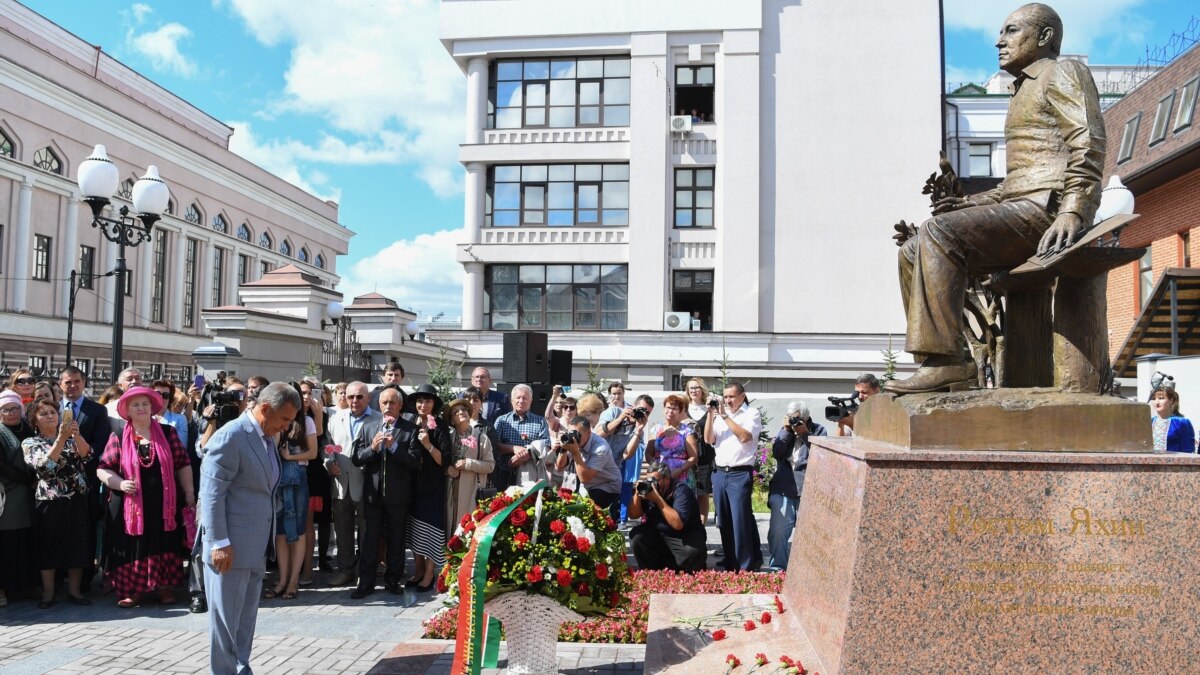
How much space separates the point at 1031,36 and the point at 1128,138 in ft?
78.6

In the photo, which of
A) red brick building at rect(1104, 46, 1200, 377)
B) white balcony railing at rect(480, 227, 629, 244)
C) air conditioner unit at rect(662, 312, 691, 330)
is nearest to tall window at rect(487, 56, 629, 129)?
white balcony railing at rect(480, 227, 629, 244)

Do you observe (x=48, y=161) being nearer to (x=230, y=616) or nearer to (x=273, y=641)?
(x=273, y=641)

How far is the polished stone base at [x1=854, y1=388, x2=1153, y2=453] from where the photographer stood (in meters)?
4.55

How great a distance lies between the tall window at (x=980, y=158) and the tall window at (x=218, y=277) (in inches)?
1528

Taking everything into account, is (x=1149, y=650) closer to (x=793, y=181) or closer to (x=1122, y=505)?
(x=1122, y=505)

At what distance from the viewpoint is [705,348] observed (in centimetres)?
2836

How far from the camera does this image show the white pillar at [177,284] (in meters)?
47.2

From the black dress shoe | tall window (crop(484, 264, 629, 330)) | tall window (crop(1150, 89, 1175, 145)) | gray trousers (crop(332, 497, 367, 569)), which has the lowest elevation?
the black dress shoe

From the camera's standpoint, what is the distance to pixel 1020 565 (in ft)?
13.9

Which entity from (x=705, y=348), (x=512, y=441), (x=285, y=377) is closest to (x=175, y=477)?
(x=512, y=441)

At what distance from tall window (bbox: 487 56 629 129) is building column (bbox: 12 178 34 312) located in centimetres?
1889

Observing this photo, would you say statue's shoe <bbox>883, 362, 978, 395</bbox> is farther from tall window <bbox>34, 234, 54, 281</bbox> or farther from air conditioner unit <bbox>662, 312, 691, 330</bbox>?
tall window <bbox>34, 234, 54, 281</bbox>

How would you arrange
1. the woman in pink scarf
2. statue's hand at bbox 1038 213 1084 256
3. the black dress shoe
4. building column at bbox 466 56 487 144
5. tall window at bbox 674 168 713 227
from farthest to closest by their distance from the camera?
building column at bbox 466 56 487 144 → tall window at bbox 674 168 713 227 → the woman in pink scarf → the black dress shoe → statue's hand at bbox 1038 213 1084 256

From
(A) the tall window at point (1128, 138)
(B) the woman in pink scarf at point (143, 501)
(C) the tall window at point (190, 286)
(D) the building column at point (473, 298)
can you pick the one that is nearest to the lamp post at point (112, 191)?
(B) the woman in pink scarf at point (143, 501)
